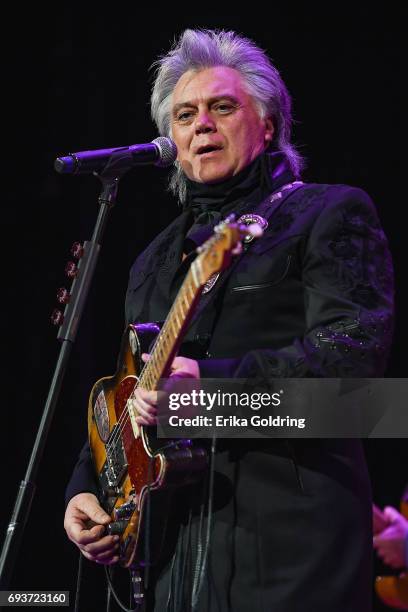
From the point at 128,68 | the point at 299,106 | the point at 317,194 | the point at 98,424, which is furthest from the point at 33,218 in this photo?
the point at 317,194

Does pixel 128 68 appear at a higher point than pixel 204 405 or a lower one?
higher

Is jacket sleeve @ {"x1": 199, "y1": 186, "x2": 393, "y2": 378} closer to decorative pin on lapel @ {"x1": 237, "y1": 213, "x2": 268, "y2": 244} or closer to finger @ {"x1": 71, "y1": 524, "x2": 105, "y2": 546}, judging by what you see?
decorative pin on lapel @ {"x1": 237, "y1": 213, "x2": 268, "y2": 244}

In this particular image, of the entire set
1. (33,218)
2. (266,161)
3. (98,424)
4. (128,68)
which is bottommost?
(98,424)

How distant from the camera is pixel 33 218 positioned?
3920mm

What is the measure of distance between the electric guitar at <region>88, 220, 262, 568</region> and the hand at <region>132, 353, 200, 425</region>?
0.09 ft

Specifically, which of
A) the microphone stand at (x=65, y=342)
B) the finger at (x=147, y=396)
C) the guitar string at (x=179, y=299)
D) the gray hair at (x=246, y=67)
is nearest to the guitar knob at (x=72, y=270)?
the microphone stand at (x=65, y=342)

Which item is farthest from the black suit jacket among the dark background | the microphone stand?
the dark background

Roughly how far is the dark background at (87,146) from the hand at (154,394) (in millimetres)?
1742

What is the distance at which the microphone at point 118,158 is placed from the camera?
2230 mm

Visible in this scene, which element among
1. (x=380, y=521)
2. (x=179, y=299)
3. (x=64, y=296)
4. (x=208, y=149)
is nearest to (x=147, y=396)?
(x=179, y=299)

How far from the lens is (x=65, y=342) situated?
2.18 meters

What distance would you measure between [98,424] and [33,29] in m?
2.29

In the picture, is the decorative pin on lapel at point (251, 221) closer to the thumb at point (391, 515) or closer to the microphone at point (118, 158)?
the microphone at point (118, 158)

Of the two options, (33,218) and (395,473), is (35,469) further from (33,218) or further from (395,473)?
(33,218)
